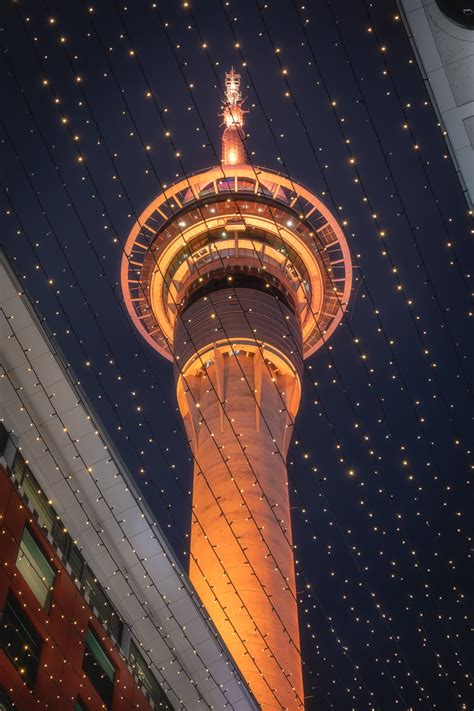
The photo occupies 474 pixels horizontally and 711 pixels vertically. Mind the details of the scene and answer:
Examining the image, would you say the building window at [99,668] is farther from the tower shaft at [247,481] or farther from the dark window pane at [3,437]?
the dark window pane at [3,437]

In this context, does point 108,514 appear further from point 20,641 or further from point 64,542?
point 20,641

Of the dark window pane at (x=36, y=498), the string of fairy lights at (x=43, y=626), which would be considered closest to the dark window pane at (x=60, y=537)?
the dark window pane at (x=36, y=498)

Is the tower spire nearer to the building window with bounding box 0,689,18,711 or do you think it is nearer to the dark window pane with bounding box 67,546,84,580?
the dark window pane with bounding box 67,546,84,580

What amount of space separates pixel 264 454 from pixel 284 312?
17.1ft

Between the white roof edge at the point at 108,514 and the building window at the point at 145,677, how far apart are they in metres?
0.52

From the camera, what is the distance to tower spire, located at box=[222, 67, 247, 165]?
1217 inches

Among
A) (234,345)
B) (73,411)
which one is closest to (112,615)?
(73,411)

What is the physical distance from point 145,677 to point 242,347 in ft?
31.8

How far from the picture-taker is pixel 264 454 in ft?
68.4

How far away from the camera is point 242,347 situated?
22.7 m

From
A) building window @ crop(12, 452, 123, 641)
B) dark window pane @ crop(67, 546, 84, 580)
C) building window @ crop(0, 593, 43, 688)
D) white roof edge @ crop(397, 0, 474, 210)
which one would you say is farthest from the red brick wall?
white roof edge @ crop(397, 0, 474, 210)

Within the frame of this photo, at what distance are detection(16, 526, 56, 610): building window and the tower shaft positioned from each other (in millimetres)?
3377

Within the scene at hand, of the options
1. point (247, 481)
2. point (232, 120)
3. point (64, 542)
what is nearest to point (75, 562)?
point (64, 542)

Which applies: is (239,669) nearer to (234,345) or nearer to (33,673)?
(33,673)
